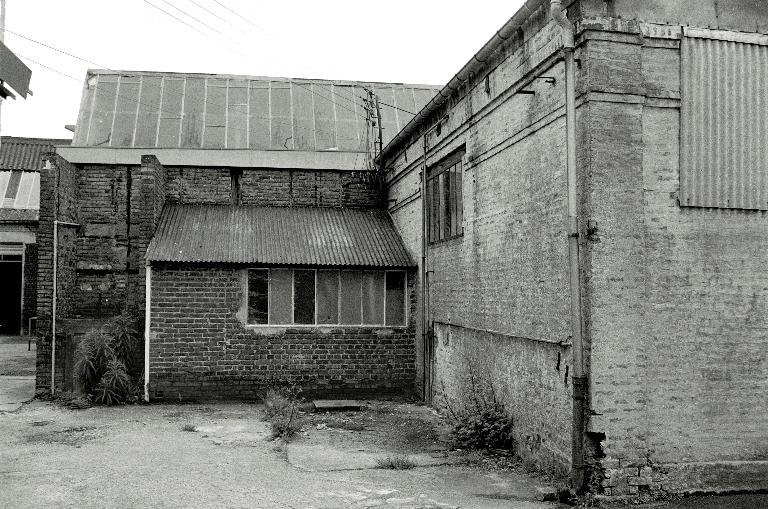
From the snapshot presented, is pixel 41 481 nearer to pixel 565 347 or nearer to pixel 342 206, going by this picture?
pixel 565 347

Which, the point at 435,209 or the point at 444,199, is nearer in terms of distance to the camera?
the point at 444,199

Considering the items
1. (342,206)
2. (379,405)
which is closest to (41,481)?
(379,405)

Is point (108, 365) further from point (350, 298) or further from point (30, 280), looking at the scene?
point (30, 280)

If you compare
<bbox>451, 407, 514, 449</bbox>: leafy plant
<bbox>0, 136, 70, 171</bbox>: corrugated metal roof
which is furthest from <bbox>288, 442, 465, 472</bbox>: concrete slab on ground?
<bbox>0, 136, 70, 171</bbox>: corrugated metal roof

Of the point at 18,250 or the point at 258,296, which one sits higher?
the point at 18,250

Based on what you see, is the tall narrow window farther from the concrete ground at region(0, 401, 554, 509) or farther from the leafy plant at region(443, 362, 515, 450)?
the leafy plant at region(443, 362, 515, 450)

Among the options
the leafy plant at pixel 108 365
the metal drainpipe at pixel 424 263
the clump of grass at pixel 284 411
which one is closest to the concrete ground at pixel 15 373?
the leafy plant at pixel 108 365

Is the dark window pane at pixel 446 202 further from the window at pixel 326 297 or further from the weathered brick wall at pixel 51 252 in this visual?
the weathered brick wall at pixel 51 252

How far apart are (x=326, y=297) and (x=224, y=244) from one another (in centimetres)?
235

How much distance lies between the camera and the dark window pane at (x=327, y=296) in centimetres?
1440

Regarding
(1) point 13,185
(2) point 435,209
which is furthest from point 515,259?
(1) point 13,185

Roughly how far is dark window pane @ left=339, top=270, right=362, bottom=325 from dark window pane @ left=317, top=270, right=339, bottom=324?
124mm

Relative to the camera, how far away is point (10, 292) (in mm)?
30500

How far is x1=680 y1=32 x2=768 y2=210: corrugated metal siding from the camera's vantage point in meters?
7.72
